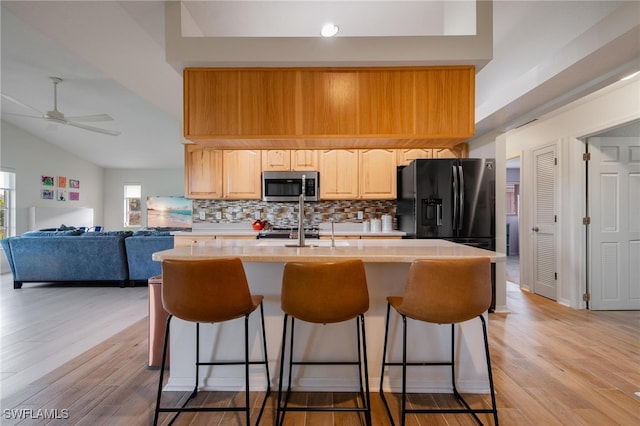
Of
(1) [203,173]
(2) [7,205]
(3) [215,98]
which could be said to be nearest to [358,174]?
(1) [203,173]

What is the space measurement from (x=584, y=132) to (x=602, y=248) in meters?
1.36

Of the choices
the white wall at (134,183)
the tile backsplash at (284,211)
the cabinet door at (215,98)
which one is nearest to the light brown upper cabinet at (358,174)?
Answer: the tile backsplash at (284,211)

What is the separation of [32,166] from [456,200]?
8812 millimetres

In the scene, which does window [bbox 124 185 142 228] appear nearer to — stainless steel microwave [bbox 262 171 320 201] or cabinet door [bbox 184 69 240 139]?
stainless steel microwave [bbox 262 171 320 201]

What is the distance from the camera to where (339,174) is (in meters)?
4.35

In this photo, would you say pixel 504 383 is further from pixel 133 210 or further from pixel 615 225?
pixel 133 210

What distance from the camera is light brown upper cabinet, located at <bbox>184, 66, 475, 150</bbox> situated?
7.66 ft

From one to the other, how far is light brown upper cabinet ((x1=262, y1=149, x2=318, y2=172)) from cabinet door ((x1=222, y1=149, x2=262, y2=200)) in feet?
0.43

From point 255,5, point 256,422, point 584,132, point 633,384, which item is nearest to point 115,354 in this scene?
point 256,422

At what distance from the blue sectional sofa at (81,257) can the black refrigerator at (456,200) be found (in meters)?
3.65

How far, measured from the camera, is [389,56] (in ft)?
7.42

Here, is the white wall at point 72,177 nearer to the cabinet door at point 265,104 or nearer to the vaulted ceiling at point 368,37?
the vaulted ceiling at point 368,37

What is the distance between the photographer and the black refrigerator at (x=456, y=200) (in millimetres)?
3562

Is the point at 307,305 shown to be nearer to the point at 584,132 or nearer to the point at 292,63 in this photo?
the point at 292,63
